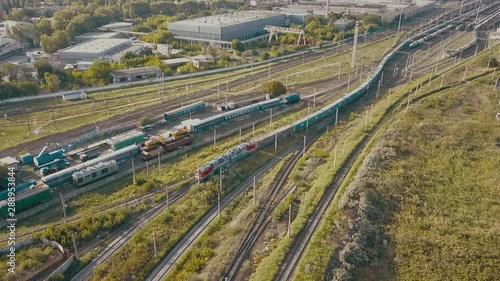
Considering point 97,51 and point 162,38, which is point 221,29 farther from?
point 97,51

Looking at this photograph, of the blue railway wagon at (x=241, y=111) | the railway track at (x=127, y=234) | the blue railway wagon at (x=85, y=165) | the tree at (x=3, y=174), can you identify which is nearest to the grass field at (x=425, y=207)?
the railway track at (x=127, y=234)

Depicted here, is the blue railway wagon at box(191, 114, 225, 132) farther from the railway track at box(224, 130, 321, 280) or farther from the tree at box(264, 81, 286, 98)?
the railway track at box(224, 130, 321, 280)

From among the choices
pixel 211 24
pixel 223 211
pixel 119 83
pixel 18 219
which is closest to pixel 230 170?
pixel 223 211

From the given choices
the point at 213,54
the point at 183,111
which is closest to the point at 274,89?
the point at 183,111

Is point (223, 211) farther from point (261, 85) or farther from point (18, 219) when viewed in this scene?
point (261, 85)

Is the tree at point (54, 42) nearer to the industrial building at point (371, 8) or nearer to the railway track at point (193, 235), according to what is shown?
the industrial building at point (371, 8)

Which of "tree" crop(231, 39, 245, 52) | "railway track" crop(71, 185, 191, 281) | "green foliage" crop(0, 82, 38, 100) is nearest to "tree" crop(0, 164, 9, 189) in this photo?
"railway track" crop(71, 185, 191, 281)
